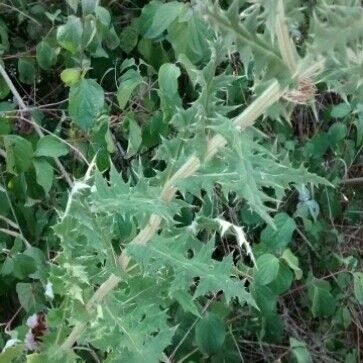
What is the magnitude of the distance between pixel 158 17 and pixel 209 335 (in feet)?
2.02

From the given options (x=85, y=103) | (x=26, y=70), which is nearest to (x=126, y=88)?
(x=85, y=103)

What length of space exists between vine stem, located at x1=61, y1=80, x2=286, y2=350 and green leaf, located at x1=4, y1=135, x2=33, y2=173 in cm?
35

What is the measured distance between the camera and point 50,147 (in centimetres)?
121

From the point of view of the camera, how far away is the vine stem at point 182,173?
0.70m

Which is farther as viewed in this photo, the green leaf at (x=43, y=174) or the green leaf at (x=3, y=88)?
the green leaf at (x=3, y=88)

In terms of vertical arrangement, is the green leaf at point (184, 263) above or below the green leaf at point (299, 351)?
above

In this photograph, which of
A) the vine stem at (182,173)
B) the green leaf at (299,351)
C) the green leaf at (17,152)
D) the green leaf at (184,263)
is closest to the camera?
the vine stem at (182,173)

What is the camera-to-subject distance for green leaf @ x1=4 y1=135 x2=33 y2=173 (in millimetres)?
1192

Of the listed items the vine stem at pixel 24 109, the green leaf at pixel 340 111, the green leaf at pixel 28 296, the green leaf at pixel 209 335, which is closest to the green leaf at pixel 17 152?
the vine stem at pixel 24 109

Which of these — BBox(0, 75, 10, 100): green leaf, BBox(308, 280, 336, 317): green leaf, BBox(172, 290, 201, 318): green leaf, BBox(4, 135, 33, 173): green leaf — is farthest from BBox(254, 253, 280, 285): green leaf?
BBox(0, 75, 10, 100): green leaf

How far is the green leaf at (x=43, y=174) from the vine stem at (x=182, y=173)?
0.32 m

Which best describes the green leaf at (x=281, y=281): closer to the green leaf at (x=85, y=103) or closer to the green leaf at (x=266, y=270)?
the green leaf at (x=266, y=270)

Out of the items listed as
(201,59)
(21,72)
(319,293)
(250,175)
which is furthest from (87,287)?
(319,293)

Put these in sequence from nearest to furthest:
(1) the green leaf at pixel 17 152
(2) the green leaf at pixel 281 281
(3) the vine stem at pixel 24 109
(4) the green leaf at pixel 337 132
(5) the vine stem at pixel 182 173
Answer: (5) the vine stem at pixel 182 173, (1) the green leaf at pixel 17 152, (3) the vine stem at pixel 24 109, (2) the green leaf at pixel 281 281, (4) the green leaf at pixel 337 132
